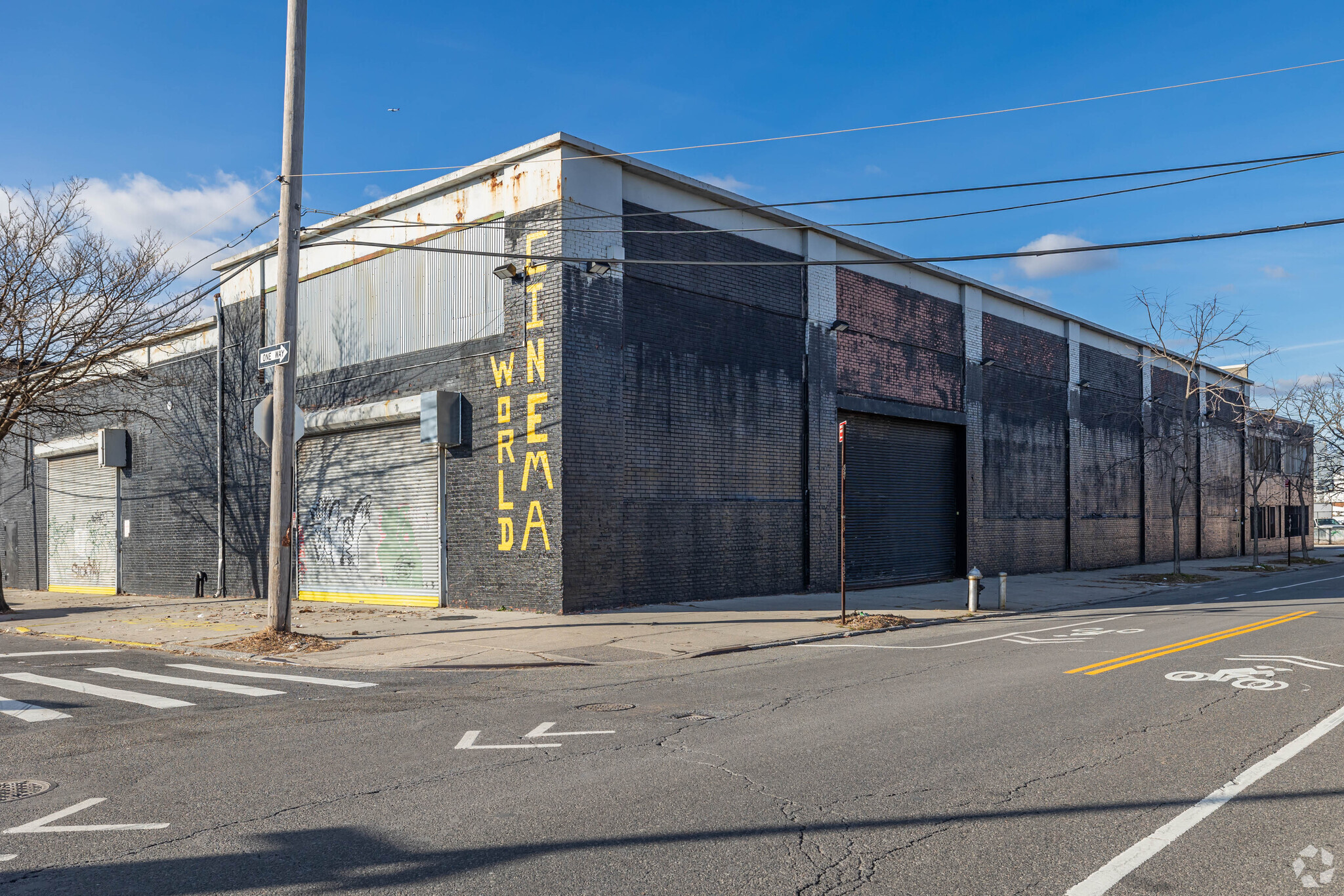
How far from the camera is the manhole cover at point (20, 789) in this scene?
240 inches

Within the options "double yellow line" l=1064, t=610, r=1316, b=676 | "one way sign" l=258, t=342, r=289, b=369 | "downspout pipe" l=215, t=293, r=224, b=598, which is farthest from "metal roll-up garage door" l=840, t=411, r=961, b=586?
"downspout pipe" l=215, t=293, r=224, b=598

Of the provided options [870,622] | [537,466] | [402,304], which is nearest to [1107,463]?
[870,622]

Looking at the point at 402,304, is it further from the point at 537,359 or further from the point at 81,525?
the point at 81,525

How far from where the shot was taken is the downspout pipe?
2553 cm

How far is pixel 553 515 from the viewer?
1747 centimetres

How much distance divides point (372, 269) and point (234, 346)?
6.69 meters

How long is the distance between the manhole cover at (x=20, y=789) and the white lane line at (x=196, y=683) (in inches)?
137

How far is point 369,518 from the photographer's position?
21.4 meters

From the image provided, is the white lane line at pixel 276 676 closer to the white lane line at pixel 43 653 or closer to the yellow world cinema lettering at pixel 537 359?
the white lane line at pixel 43 653

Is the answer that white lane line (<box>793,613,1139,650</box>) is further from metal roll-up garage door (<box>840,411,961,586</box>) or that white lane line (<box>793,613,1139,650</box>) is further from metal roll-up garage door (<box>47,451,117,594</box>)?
metal roll-up garage door (<box>47,451,117,594</box>)

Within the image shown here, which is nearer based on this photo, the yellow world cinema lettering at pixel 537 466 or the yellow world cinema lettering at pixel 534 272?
the yellow world cinema lettering at pixel 537 466

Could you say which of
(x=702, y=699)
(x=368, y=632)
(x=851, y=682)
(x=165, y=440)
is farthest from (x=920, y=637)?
(x=165, y=440)

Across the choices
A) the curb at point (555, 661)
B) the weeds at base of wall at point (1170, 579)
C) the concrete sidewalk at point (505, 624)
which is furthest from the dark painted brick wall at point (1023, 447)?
the curb at point (555, 661)

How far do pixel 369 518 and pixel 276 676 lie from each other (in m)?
10.2
